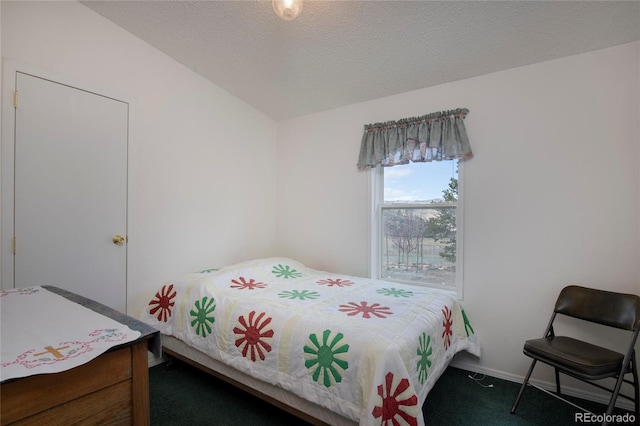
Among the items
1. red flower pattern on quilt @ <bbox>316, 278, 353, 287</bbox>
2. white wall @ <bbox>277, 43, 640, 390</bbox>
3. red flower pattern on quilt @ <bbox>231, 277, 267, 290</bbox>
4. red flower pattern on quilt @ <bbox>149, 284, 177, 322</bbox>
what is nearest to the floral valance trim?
white wall @ <bbox>277, 43, 640, 390</bbox>

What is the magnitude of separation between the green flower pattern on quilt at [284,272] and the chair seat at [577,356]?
1.84 metres

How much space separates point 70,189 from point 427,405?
2863 millimetres

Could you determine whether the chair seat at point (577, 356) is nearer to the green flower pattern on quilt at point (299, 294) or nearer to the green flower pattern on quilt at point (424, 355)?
the green flower pattern on quilt at point (424, 355)

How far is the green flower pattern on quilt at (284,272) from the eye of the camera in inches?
108

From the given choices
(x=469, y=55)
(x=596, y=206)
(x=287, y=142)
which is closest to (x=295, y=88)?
(x=287, y=142)

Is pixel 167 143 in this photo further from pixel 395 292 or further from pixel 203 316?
pixel 395 292

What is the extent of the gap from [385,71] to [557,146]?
4.66ft

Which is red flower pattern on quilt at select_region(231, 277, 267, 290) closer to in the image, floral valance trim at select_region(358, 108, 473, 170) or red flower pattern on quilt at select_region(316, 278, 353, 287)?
red flower pattern on quilt at select_region(316, 278, 353, 287)

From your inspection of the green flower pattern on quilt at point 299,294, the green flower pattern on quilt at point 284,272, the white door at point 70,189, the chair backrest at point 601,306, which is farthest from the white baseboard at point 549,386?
the white door at point 70,189

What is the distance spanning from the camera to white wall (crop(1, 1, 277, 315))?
201cm

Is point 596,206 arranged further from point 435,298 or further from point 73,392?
point 73,392

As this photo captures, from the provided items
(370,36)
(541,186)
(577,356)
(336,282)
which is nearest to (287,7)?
(370,36)

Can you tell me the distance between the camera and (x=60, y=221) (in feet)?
6.62

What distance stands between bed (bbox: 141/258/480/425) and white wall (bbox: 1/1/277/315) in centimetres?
44
